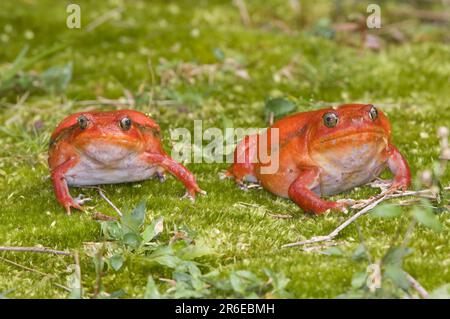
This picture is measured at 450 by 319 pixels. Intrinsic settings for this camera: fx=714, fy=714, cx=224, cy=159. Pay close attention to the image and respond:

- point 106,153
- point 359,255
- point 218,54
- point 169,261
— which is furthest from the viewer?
point 218,54

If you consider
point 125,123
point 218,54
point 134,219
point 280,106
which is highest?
point 218,54

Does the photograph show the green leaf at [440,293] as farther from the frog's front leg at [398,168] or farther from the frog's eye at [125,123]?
the frog's eye at [125,123]

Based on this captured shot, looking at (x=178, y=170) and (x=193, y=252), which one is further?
(x=178, y=170)

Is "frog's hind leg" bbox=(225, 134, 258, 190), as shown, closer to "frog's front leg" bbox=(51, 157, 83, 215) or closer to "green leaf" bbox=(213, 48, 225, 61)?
"frog's front leg" bbox=(51, 157, 83, 215)

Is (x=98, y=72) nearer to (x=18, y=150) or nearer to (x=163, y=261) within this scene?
(x=18, y=150)

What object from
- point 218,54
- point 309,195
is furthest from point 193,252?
point 218,54

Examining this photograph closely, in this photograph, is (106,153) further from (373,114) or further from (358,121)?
(373,114)
